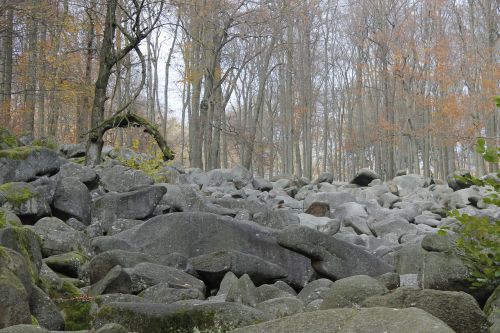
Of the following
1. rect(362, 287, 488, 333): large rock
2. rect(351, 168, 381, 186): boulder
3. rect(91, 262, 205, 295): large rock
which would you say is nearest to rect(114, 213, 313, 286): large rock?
rect(91, 262, 205, 295): large rock

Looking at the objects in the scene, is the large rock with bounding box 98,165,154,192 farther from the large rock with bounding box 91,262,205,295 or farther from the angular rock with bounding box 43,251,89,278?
the large rock with bounding box 91,262,205,295

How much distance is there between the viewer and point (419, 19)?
32.2 metres

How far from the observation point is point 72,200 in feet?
26.7

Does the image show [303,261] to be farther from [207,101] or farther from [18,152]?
[207,101]

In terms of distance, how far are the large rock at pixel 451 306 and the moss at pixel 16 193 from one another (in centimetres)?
500

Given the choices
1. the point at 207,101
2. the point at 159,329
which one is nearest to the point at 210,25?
the point at 207,101

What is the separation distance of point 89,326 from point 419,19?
3123 centimetres

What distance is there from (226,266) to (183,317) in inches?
87.0

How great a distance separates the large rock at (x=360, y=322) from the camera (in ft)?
8.20

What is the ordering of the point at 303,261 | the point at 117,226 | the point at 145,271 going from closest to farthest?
the point at 145,271
the point at 303,261
the point at 117,226

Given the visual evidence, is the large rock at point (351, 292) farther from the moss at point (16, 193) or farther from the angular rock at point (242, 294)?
the moss at point (16, 193)

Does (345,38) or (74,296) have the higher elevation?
(345,38)

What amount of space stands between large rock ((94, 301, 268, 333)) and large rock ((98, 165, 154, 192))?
5.81 m

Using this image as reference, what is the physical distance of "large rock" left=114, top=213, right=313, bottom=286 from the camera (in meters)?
6.93
